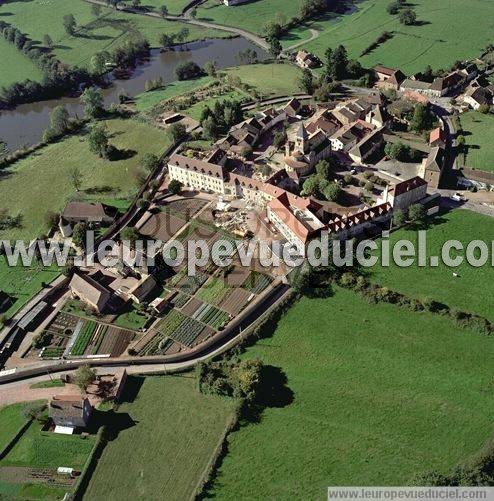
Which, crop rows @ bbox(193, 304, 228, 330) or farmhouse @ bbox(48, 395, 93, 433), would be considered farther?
crop rows @ bbox(193, 304, 228, 330)

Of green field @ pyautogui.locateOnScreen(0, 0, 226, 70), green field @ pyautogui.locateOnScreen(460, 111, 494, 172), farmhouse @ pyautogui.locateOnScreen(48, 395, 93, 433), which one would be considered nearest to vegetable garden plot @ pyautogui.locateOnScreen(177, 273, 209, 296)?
farmhouse @ pyautogui.locateOnScreen(48, 395, 93, 433)

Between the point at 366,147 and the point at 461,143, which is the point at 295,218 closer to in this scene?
the point at 366,147

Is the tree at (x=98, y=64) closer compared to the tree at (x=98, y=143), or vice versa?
the tree at (x=98, y=143)

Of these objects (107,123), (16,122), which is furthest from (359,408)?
(16,122)

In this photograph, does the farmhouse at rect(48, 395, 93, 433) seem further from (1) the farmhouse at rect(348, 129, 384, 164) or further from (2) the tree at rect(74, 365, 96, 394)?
(1) the farmhouse at rect(348, 129, 384, 164)

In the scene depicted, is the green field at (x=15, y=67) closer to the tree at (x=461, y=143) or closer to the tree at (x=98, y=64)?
the tree at (x=98, y=64)

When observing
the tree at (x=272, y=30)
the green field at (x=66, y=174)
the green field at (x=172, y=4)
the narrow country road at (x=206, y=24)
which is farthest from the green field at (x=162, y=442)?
the green field at (x=172, y=4)
